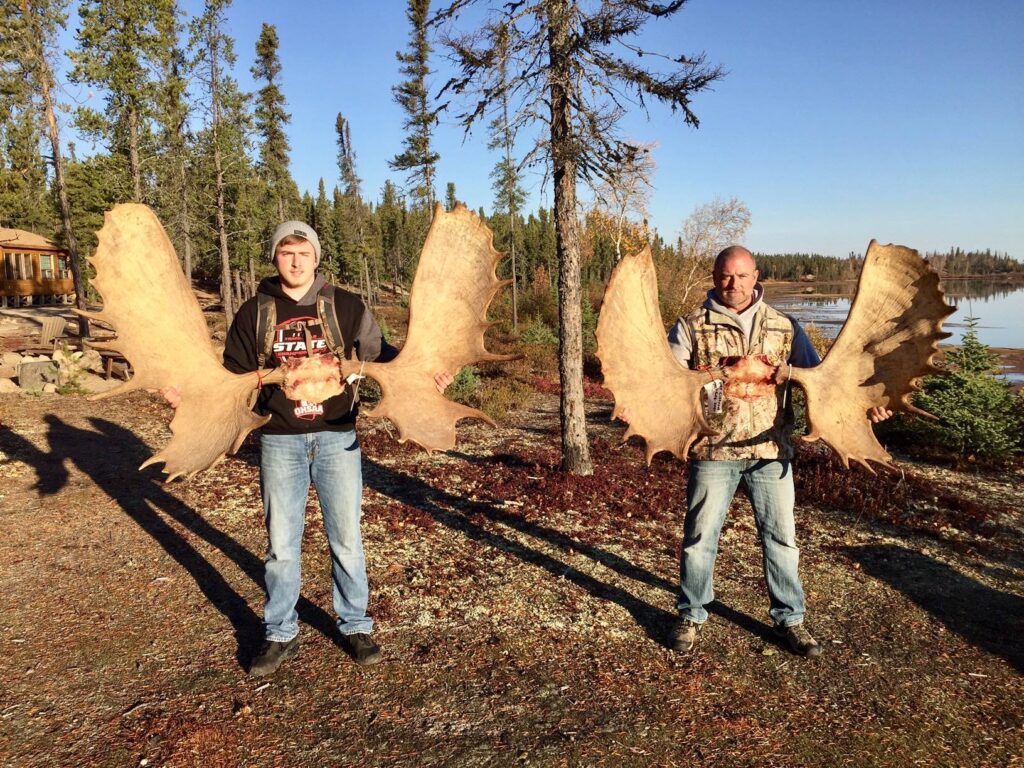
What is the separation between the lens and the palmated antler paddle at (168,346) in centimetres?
357

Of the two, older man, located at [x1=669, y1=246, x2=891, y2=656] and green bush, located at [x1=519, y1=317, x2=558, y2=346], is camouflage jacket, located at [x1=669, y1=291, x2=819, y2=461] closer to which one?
older man, located at [x1=669, y1=246, x2=891, y2=656]

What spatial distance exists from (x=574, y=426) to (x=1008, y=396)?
694 cm

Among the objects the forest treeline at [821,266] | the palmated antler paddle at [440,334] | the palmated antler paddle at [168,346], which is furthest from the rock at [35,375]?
the forest treeline at [821,266]

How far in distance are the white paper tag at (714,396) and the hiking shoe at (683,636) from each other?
1.53 meters

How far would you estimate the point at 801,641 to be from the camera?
164 inches

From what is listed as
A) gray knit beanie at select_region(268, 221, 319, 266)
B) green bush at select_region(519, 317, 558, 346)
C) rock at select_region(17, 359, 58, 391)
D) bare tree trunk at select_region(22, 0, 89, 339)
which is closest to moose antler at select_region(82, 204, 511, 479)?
gray knit beanie at select_region(268, 221, 319, 266)

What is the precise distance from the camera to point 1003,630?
4.64 meters

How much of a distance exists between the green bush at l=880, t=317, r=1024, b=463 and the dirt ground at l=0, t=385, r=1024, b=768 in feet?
4.18

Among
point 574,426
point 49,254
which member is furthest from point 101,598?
point 49,254

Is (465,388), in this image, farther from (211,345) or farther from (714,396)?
(714,396)

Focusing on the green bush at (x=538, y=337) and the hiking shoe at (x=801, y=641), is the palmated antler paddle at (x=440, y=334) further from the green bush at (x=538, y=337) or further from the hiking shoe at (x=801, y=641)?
the green bush at (x=538, y=337)

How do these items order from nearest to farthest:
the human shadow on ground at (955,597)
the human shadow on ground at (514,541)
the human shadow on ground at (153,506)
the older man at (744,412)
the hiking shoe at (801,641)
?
the older man at (744,412)
the hiking shoe at (801,641)
the human shadow on ground at (955,597)
the human shadow on ground at (153,506)
the human shadow on ground at (514,541)

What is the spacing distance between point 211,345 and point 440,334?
138 centimetres

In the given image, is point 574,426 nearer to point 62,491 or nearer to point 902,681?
point 902,681
